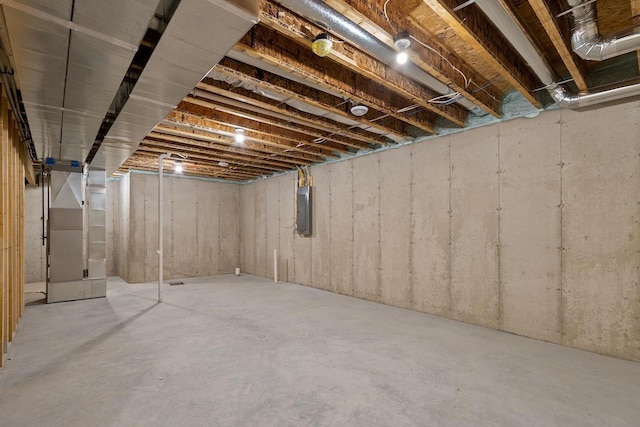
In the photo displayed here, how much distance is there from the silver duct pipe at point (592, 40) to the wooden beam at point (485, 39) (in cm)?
47

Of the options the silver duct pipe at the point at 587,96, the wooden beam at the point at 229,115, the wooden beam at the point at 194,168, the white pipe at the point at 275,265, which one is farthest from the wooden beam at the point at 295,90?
the white pipe at the point at 275,265

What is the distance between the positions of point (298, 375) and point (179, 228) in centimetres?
620

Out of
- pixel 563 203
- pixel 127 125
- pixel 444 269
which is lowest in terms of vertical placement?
pixel 444 269

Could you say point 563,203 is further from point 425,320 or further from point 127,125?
point 127,125

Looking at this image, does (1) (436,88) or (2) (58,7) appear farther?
(1) (436,88)

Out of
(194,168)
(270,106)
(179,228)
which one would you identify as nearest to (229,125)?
(270,106)

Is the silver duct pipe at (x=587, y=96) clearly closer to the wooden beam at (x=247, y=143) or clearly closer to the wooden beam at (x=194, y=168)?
the wooden beam at (x=247, y=143)

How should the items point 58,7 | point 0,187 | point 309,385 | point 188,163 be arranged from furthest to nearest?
point 188,163
point 0,187
point 309,385
point 58,7

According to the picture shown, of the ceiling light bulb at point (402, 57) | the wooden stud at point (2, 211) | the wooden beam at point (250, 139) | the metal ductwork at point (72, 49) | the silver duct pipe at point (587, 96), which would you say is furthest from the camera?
the wooden beam at point (250, 139)

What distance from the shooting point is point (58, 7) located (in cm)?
142

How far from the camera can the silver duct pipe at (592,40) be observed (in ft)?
6.64

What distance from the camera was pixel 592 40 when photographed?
7.05ft

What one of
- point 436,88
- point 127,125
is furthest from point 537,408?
point 127,125

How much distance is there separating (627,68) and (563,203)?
1.33m
